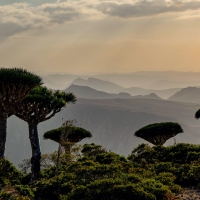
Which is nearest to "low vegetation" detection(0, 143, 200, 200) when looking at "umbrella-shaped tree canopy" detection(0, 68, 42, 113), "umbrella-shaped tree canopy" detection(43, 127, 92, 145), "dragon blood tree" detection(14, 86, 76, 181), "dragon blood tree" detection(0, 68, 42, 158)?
"dragon blood tree" detection(14, 86, 76, 181)

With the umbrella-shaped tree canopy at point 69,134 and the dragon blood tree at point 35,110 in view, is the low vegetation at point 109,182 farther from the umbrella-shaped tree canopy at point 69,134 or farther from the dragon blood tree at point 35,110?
the umbrella-shaped tree canopy at point 69,134

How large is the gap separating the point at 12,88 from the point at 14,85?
387mm

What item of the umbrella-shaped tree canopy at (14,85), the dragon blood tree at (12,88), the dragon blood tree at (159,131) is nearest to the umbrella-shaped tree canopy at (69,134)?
the dragon blood tree at (159,131)

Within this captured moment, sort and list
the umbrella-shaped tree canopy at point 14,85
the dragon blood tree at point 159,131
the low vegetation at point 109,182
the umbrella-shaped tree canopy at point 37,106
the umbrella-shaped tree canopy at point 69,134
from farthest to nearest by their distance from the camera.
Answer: the dragon blood tree at point 159,131
the umbrella-shaped tree canopy at point 69,134
the umbrella-shaped tree canopy at point 37,106
the umbrella-shaped tree canopy at point 14,85
the low vegetation at point 109,182

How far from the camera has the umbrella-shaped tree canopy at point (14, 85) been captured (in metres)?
21.5

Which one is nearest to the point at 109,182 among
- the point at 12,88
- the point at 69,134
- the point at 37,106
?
the point at 12,88

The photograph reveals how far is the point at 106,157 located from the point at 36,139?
244 inches

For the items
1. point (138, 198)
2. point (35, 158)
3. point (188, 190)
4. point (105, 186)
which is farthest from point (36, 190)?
point (35, 158)

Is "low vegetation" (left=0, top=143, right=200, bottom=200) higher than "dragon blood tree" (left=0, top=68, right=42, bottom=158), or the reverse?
"dragon blood tree" (left=0, top=68, right=42, bottom=158)

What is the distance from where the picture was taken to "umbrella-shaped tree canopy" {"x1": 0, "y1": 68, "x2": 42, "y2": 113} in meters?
21.5

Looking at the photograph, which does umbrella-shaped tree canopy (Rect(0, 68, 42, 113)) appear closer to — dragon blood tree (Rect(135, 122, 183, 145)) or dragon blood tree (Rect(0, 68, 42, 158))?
dragon blood tree (Rect(0, 68, 42, 158))

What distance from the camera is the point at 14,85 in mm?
21844

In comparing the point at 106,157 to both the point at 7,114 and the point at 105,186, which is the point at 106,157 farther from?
the point at 105,186

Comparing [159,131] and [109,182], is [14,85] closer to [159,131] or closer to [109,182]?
[109,182]
